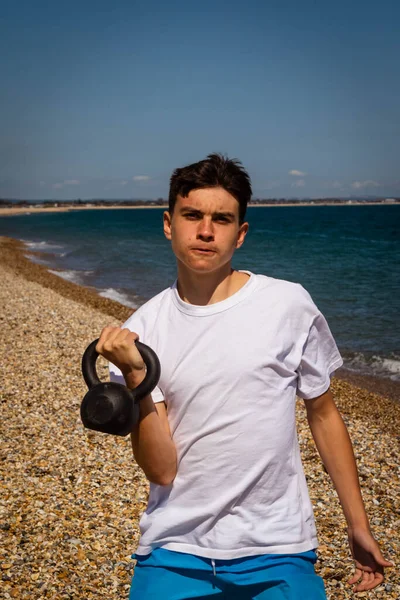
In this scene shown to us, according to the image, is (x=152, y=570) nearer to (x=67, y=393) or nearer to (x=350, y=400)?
(x=67, y=393)

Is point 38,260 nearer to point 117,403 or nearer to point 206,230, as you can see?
point 206,230

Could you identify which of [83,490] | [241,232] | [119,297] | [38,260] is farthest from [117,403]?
[38,260]

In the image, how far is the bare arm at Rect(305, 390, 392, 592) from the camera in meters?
2.17

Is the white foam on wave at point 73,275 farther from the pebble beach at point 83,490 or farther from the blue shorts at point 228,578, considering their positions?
the blue shorts at point 228,578

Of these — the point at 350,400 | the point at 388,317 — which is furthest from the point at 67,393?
the point at 388,317

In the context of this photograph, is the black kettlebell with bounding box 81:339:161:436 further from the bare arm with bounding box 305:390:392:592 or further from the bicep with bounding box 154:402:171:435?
the bare arm with bounding box 305:390:392:592

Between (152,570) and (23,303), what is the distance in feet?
49.9

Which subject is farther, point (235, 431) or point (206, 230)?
point (206, 230)

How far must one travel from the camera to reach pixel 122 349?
1824mm

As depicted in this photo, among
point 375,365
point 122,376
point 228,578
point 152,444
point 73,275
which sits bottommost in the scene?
point 375,365

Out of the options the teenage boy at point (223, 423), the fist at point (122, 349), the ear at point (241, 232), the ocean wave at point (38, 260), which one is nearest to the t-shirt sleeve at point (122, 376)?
the teenage boy at point (223, 423)

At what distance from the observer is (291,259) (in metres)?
40.6

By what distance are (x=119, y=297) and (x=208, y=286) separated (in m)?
19.5

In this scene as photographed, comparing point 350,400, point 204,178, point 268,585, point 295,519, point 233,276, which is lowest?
point 350,400
